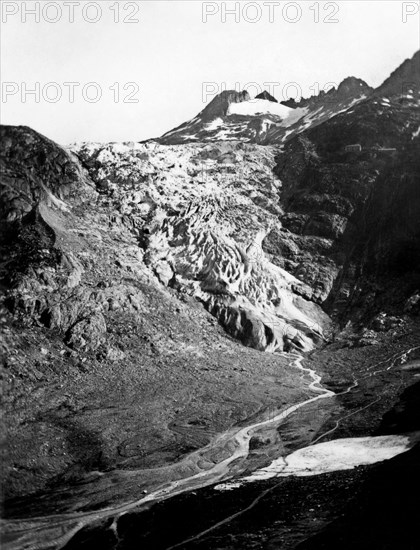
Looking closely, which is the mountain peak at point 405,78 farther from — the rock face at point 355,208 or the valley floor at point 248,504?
the valley floor at point 248,504

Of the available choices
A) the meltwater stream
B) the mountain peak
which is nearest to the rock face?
the mountain peak

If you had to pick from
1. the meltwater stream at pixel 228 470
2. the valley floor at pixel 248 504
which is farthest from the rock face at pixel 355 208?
the meltwater stream at pixel 228 470

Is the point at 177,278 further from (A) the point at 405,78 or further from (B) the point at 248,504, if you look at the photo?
(A) the point at 405,78

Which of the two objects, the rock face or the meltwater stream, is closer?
the meltwater stream

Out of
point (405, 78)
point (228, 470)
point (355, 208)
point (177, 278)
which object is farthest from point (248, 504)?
point (405, 78)

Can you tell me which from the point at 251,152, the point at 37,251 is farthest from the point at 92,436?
the point at 251,152

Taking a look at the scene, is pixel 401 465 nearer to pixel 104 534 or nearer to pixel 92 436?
pixel 104 534

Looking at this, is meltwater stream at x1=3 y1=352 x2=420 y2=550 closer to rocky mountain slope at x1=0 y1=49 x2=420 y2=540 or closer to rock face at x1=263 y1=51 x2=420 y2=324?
rocky mountain slope at x1=0 y1=49 x2=420 y2=540
